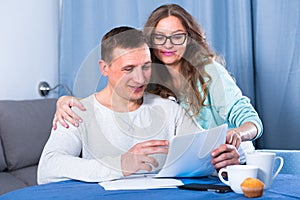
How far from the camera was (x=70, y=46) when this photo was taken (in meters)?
3.12

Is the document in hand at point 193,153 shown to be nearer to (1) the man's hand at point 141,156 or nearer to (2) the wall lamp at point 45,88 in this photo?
(1) the man's hand at point 141,156

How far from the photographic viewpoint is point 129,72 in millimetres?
1461

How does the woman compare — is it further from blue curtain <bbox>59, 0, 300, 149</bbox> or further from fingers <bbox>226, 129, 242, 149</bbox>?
blue curtain <bbox>59, 0, 300, 149</bbox>

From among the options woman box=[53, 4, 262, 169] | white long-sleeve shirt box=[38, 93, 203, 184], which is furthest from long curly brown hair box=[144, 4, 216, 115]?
white long-sleeve shirt box=[38, 93, 203, 184]

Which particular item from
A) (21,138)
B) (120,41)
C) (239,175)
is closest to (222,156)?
(239,175)

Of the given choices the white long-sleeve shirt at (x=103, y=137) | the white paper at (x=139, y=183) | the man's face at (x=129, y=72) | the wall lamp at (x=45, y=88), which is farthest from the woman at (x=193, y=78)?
the wall lamp at (x=45, y=88)

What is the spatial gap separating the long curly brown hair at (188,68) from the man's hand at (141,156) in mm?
411

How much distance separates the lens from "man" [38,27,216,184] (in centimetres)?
134

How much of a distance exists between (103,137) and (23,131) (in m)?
1.21

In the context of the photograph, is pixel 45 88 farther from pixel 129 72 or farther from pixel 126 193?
pixel 126 193

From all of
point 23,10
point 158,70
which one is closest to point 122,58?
point 158,70

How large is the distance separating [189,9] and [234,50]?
33 centimetres

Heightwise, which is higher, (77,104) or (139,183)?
(77,104)

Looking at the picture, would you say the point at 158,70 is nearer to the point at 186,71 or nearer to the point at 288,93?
the point at 186,71
